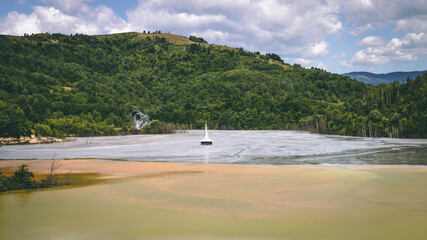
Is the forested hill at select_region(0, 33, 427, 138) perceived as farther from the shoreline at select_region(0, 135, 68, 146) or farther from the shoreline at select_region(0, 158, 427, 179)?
the shoreline at select_region(0, 158, 427, 179)

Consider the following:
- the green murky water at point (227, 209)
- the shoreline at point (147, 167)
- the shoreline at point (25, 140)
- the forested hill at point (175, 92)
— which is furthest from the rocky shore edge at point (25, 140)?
the green murky water at point (227, 209)

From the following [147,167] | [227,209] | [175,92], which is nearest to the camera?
[227,209]

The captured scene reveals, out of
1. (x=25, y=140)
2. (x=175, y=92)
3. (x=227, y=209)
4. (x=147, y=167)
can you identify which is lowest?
(x=227, y=209)

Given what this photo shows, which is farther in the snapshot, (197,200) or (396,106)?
(396,106)

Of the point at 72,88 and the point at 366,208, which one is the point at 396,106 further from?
the point at 72,88

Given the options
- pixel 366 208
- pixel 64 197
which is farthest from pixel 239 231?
pixel 64 197

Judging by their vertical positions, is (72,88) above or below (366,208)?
above

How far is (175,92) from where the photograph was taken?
103m

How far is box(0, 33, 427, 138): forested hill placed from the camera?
140 feet

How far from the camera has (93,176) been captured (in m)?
16.0

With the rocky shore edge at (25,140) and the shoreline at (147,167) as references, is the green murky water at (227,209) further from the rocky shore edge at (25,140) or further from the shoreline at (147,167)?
the rocky shore edge at (25,140)

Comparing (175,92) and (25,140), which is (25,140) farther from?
(175,92)

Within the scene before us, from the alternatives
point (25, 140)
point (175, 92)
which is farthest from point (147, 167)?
point (175, 92)

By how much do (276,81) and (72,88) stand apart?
4707cm
